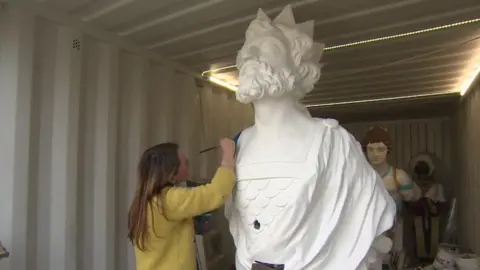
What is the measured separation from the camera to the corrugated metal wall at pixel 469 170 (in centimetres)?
347

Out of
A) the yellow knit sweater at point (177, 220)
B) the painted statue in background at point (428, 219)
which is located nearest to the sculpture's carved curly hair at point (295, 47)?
the yellow knit sweater at point (177, 220)

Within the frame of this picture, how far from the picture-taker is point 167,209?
178cm

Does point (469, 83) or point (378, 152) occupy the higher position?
point (469, 83)

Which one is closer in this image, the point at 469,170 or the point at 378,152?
the point at 378,152

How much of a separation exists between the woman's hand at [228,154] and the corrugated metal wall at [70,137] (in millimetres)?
856

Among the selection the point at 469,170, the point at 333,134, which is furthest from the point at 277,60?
the point at 469,170

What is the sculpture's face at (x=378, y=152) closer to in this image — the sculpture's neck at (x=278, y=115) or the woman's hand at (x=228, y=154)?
the sculpture's neck at (x=278, y=115)

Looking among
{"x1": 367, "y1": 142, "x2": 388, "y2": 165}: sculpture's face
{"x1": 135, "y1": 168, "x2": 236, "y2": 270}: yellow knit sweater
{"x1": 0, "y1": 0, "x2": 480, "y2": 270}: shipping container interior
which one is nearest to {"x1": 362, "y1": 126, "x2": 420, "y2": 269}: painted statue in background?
{"x1": 367, "y1": 142, "x2": 388, "y2": 165}: sculpture's face

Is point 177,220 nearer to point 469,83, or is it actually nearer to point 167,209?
point 167,209

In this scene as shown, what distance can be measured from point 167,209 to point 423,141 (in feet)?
16.3

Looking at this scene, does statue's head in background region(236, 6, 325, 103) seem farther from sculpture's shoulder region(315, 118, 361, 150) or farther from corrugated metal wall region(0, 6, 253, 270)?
corrugated metal wall region(0, 6, 253, 270)

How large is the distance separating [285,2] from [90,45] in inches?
43.4

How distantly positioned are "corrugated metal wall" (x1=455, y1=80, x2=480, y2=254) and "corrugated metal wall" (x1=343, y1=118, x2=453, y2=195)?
0.80m

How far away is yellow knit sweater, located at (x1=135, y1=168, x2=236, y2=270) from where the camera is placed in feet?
5.63
